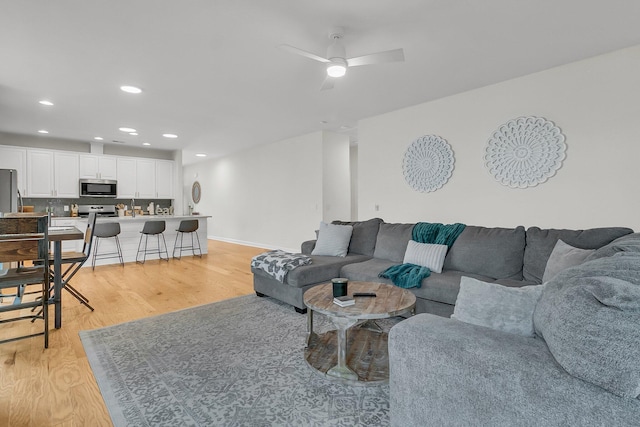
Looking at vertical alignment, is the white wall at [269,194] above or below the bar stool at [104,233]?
above

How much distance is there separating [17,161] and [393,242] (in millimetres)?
7057

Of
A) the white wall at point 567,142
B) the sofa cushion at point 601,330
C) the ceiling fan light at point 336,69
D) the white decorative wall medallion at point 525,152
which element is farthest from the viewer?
the white decorative wall medallion at point 525,152

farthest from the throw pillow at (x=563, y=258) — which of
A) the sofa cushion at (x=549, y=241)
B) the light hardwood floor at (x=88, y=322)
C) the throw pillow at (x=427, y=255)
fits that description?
the light hardwood floor at (x=88, y=322)

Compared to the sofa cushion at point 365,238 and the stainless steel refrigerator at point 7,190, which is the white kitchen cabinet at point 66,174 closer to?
the stainless steel refrigerator at point 7,190

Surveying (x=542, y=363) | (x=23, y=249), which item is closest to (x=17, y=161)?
(x=23, y=249)

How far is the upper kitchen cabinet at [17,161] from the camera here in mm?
5707

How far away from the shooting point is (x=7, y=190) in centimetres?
369

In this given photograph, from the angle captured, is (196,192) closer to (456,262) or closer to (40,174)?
(40,174)

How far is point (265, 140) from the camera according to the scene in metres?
6.84

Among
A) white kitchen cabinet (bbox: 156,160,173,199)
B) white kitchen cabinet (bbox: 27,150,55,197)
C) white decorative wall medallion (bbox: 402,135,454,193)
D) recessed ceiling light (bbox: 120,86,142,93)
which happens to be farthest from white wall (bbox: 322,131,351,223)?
white kitchen cabinet (bbox: 27,150,55,197)

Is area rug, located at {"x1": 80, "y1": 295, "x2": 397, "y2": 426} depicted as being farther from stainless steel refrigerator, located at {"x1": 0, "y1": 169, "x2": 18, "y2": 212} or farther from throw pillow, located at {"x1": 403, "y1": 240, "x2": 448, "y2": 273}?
stainless steel refrigerator, located at {"x1": 0, "y1": 169, "x2": 18, "y2": 212}

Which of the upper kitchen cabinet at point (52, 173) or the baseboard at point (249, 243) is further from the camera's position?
the baseboard at point (249, 243)

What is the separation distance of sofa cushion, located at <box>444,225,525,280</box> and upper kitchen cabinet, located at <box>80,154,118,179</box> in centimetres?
710

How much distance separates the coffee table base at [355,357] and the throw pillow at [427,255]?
2.77 ft
